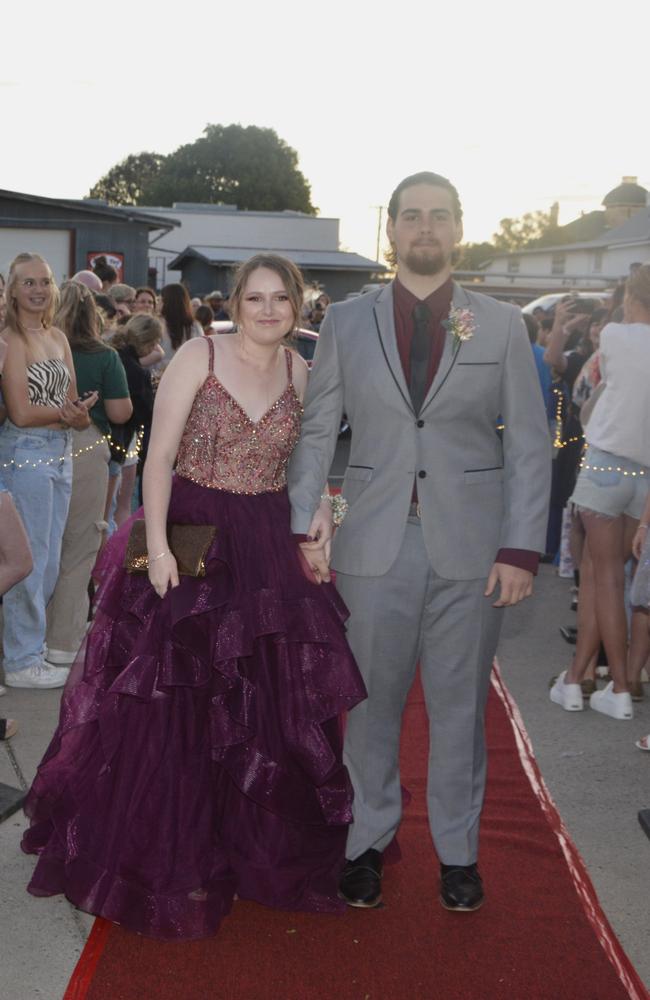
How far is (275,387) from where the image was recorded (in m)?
4.08

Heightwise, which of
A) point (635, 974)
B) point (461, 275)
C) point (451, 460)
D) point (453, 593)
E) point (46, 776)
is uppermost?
point (461, 275)

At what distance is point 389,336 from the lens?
3.75 m

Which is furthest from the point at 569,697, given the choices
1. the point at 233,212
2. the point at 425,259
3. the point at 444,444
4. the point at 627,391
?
the point at 233,212

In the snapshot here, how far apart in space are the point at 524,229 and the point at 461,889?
391 feet

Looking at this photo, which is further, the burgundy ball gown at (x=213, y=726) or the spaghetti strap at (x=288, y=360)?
the spaghetti strap at (x=288, y=360)

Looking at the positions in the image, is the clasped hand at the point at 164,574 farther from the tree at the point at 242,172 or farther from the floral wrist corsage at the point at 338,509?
the tree at the point at 242,172

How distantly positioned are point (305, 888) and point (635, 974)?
1070 mm

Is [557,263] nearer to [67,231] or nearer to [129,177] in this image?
[129,177]

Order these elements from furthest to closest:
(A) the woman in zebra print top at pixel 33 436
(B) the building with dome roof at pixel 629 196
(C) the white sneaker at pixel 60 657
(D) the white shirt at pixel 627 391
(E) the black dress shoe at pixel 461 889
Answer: (B) the building with dome roof at pixel 629 196 → (C) the white sneaker at pixel 60 657 → (A) the woman in zebra print top at pixel 33 436 → (D) the white shirt at pixel 627 391 → (E) the black dress shoe at pixel 461 889

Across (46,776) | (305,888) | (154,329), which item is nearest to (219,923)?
(305,888)

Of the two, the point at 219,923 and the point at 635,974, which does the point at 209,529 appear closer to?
the point at 219,923

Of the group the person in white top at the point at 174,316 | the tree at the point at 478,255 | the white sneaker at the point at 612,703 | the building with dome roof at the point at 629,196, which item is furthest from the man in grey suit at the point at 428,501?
the tree at the point at 478,255

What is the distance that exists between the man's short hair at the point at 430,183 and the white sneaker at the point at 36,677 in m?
3.29

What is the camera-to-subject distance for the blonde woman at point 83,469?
6465mm
